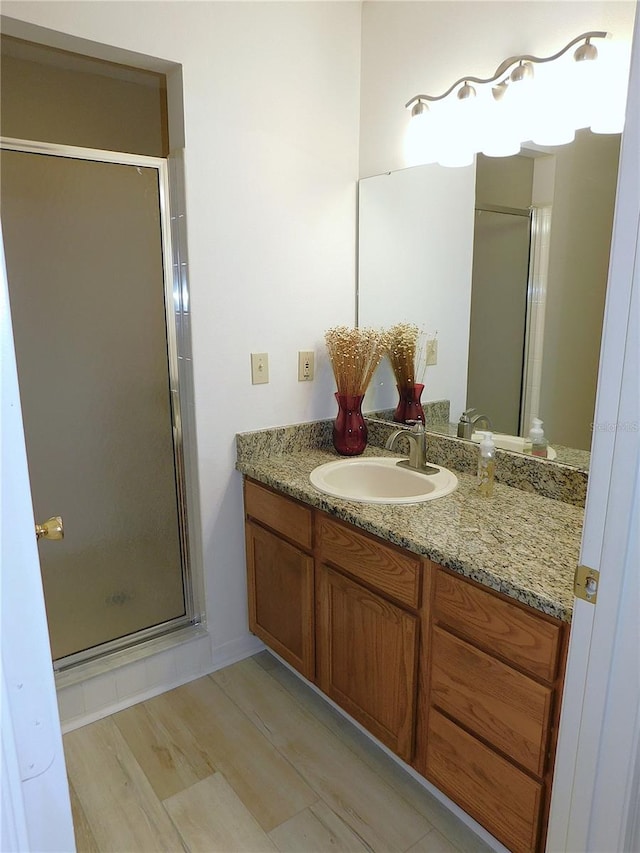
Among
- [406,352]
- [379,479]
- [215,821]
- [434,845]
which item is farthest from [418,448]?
[215,821]

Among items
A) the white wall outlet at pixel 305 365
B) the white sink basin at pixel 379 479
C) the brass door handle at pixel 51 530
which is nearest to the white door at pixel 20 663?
the brass door handle at pixel 51 530

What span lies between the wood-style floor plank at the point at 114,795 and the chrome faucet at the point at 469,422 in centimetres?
145

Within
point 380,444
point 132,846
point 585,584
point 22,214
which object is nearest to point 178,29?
point 22,214

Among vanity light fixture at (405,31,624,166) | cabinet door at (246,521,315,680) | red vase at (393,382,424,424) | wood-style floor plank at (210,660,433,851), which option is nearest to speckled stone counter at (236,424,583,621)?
cabinet door at (246,521,315,680)

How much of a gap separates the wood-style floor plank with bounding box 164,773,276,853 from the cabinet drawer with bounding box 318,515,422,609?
72cm

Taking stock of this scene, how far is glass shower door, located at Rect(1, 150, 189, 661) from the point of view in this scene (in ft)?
5.80

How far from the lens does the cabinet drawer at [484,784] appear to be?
1233mm

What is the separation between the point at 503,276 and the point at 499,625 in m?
1.09

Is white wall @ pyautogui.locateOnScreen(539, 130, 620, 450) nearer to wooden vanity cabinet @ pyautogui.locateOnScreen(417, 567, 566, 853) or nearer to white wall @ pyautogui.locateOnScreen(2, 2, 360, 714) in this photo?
wooden vanity cabinet @ pyautogui.locateOnScreen(417, 567, 566, 853)

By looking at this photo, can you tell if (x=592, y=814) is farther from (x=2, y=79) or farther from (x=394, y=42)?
(x=2, y=79)

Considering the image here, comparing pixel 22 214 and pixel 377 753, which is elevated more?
pixel 22 214

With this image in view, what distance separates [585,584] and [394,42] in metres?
1.94

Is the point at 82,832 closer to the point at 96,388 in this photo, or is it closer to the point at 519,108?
the point at 96,388

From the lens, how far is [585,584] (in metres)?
0.88
